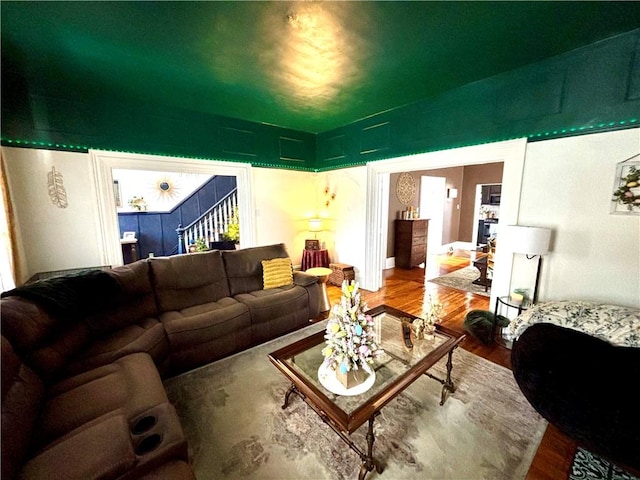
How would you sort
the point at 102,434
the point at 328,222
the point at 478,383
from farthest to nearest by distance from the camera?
the point at 328,222, the point at 478,383, the point at 102,434

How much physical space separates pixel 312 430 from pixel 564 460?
1.48 m

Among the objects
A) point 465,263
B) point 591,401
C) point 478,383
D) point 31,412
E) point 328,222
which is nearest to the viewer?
point 31,412

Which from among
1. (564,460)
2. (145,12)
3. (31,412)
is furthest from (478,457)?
(145,12)

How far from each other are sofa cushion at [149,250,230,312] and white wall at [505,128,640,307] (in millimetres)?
3352

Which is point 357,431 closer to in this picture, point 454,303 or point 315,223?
point 454,303

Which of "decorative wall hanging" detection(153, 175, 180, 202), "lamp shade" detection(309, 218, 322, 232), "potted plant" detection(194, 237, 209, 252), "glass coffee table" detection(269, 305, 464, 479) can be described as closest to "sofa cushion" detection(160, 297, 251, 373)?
"glass coffee table" detection(269, 305, 464, 479)

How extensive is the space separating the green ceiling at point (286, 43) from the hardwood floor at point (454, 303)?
282cm

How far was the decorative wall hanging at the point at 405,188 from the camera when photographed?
5.66 meters

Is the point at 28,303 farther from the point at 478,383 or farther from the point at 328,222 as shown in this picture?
the point at 328,222

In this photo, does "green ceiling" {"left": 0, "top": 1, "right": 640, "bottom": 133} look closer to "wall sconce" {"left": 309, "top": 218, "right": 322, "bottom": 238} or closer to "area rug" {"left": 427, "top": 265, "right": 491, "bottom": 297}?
"wall sconce" {"left": 309, "top": 218, "right": 322, "bottom": 238}

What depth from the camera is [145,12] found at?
5.68 ft

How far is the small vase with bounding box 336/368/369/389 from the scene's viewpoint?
5.09 feet

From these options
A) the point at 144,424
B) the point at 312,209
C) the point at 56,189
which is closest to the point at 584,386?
the point at 144,424

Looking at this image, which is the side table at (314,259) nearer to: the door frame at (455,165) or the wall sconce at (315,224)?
the wall sconce at (315,224)
